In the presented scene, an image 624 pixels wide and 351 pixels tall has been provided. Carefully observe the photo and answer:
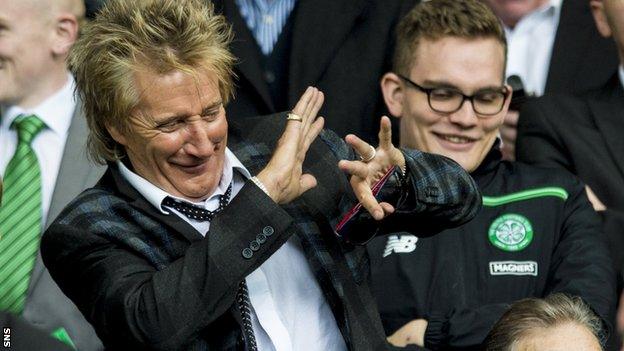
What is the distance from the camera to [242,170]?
331cm

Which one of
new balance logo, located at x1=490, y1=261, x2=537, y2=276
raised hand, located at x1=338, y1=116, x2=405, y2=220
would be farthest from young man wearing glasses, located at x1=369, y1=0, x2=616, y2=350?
raised hand, located at x1=338, y1=116, x2=405, y2=220

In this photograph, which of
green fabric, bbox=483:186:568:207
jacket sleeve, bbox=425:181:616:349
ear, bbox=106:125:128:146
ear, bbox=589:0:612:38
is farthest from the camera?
ear, bbox=589:0:612:38

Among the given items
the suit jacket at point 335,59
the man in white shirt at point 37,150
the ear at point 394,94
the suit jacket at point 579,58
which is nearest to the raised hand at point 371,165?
the ear at point 394,94

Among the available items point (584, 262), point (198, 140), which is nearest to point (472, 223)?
point (584, 262)

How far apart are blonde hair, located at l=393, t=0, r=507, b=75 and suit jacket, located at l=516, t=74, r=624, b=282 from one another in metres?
0.31

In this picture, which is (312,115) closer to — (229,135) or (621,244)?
(229,135)

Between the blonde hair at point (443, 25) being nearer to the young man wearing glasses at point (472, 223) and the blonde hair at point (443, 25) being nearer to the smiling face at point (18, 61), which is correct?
the young man wearing glasses at point (472, 223)

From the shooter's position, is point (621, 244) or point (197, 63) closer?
point (197, 63)

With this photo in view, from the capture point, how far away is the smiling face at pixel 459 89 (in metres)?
4.29

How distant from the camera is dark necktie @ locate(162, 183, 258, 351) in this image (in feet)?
10.2

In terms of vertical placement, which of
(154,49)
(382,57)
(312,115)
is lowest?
(382,57)

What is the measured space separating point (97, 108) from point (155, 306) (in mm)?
520

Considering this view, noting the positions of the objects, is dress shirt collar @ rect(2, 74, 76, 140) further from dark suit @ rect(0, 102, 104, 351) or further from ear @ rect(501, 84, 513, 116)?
ear @ rect(501, 84, 513, 116)

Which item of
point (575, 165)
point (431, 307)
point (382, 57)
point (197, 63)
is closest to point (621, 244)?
point (575, 165)
